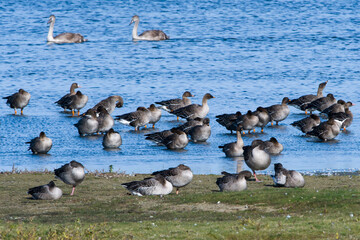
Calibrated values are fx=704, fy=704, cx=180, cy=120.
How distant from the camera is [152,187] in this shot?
15477mm

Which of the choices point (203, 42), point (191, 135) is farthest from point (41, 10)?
point (191, 135)

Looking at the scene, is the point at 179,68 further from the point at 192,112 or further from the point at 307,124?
the point at 307,124

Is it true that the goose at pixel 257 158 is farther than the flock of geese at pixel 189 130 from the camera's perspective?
Yes

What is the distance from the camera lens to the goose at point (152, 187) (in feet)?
50.8

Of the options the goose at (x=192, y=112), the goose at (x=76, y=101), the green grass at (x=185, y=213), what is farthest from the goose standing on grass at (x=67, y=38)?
the green grass at (x=185, y=213)

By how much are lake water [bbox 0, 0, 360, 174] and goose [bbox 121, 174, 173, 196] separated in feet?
14.4

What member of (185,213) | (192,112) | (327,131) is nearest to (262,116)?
(327,131)

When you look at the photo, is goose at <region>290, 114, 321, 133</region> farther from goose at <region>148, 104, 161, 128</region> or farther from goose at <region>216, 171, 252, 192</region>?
goose at <region>216, 171, 252, 192</region>

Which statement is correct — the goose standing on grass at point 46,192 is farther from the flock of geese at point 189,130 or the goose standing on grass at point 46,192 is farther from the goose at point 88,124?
the goose at point 88,124

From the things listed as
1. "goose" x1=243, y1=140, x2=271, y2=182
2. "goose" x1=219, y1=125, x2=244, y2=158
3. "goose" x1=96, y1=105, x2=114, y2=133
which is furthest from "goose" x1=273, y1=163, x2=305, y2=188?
"goose" x1=96, y1=105, x2=114, y2=133

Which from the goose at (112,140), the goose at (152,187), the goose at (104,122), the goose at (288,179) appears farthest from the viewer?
the goose at (104,122)

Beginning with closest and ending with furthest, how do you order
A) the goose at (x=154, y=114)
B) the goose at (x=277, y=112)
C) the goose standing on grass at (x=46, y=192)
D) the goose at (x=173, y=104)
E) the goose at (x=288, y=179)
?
1. the goose standing on grass at (x=46, y=192)
2. the goose at (x=288, y=179)
3. the goose at (x=154, y=114)
4. the goose at (x=277, y=112)
5. the goose at (x=173, y=104)

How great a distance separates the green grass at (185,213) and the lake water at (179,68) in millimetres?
3792

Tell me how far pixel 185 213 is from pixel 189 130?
11.7m
